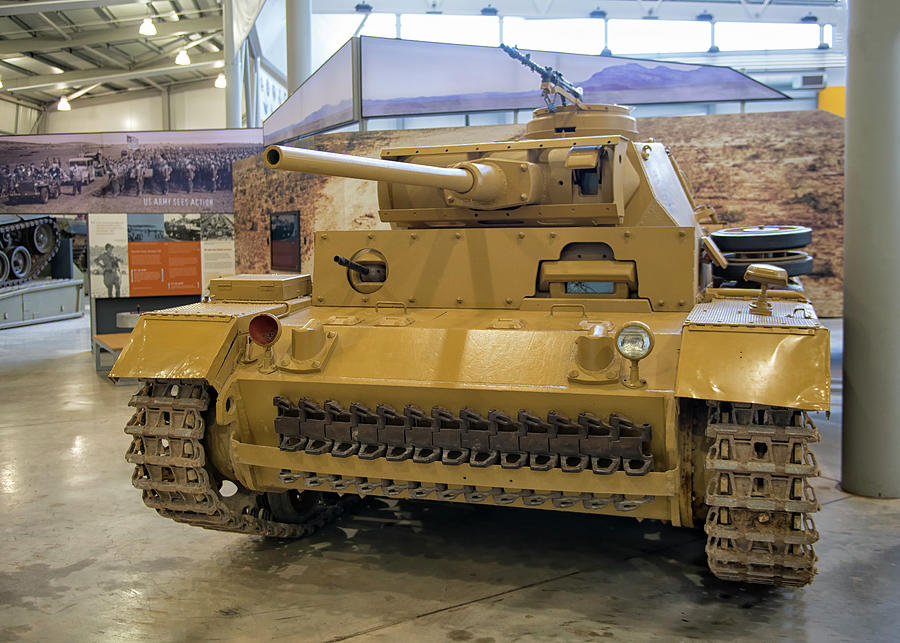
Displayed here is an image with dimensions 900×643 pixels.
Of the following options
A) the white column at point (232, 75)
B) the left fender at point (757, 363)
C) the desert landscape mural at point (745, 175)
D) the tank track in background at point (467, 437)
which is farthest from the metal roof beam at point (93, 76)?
the left fender at point (757, 363)

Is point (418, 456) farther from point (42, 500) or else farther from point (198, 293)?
point (198, 293)

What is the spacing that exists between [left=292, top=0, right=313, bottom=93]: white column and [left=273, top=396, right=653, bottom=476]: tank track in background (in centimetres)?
1005

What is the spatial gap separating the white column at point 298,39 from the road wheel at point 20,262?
10.3 m

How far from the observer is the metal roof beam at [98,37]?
2339cm

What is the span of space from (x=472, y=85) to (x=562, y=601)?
684 cm

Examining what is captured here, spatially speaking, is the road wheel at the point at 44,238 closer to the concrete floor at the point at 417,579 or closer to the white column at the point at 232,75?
the white column at the point at 232,75

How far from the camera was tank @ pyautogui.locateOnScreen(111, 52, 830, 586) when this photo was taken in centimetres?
423

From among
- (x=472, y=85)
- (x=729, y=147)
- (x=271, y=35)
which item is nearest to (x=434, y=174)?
(x=472, y=85)

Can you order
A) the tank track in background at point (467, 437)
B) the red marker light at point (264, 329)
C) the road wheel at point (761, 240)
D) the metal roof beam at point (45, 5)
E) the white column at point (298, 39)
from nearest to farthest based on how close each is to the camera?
the tank track in background at point (467, 437)
the red marker light at point (264, 329)
the road wheel at point (761, 240)
the white column at point (298, 39)
the metal roof beam at point (45, 5)

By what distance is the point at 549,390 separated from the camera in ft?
14.7

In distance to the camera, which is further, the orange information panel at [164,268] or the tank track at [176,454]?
the orange information panel at [164,268]

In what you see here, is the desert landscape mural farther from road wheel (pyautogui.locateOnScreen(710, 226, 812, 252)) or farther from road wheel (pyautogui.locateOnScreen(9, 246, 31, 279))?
road wheel (pyautogui.locateOnScreen(9, 246, 31, 279))

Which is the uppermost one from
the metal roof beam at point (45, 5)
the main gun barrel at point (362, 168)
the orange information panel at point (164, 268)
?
the metal roof beam at point (45, 5)

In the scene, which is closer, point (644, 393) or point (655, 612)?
point (644, 393)
